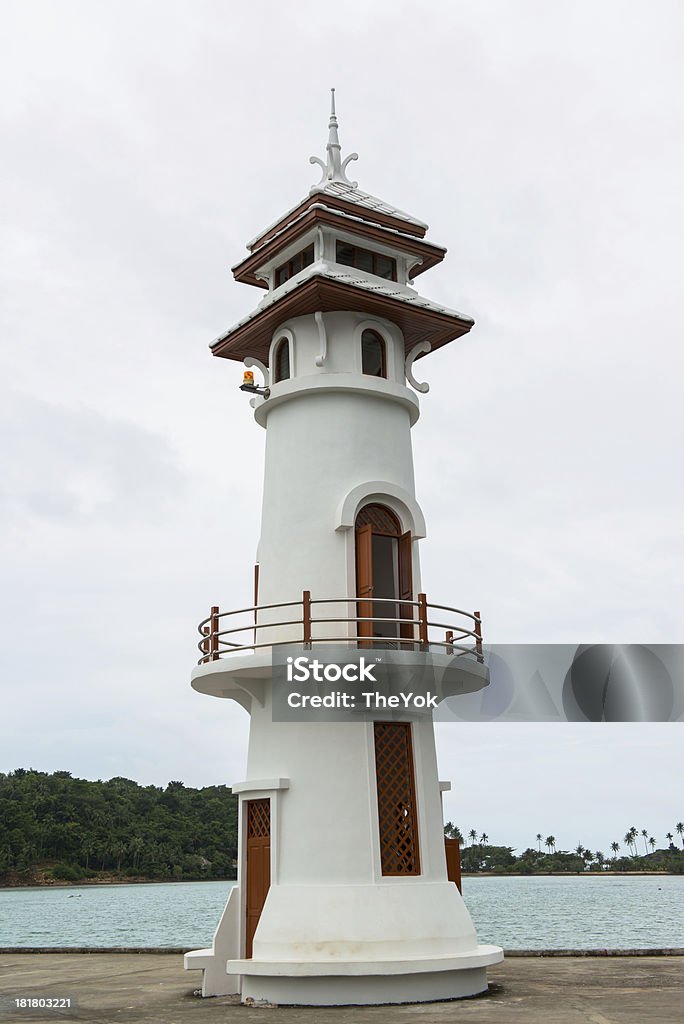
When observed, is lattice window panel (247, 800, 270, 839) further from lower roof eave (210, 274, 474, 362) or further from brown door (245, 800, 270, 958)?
lower roof eave (210, 274, 474, 362)

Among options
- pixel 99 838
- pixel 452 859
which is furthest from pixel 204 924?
pixel 452 859

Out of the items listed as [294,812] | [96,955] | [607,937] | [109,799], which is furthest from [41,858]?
[294,812]

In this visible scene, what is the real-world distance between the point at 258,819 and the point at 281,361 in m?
7.94

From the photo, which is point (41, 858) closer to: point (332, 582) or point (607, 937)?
point (607, 937)

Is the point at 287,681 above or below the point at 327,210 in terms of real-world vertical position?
below

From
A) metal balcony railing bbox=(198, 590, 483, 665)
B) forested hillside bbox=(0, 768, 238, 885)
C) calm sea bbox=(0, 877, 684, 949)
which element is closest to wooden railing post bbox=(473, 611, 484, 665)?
metal balcony railing bbox=(198, 590, 483, 665)

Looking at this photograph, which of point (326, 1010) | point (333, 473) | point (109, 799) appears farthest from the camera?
point (109, 799)

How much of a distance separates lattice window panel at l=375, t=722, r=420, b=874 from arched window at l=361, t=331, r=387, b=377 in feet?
20.3

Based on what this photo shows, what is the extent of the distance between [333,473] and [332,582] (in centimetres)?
184

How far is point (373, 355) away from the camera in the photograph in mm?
18688

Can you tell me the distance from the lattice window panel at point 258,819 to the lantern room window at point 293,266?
933 centimetres

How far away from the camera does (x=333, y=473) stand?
682 inches

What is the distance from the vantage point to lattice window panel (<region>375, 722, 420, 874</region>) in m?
15.8

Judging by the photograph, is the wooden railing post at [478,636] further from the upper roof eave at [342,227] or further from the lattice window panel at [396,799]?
the upper roof eave at [342,227]
